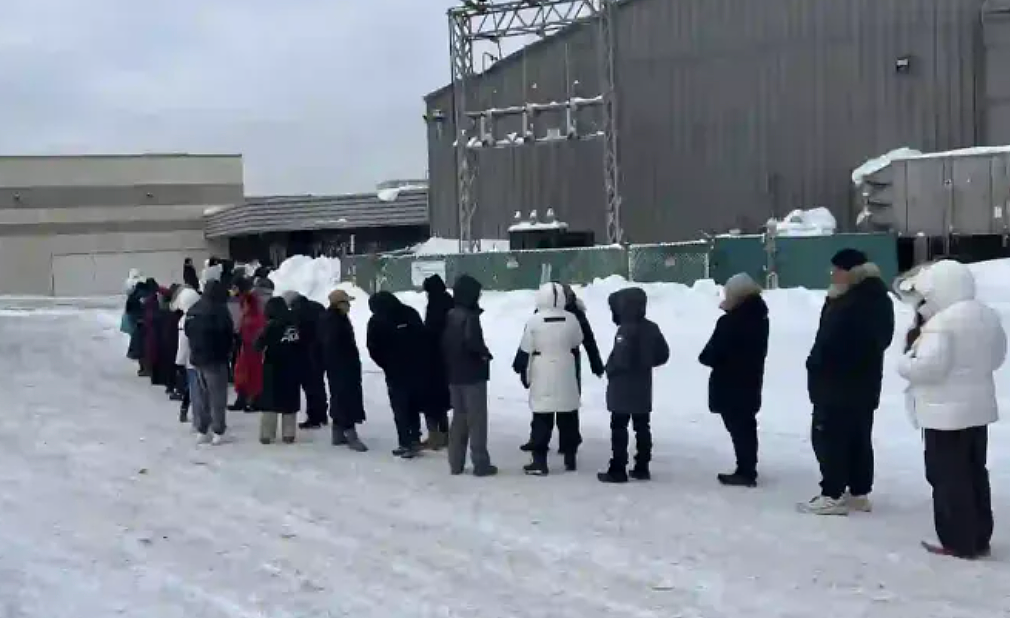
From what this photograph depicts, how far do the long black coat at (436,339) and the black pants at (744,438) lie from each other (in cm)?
306

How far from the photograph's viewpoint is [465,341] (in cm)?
1037

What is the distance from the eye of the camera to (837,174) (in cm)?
3148

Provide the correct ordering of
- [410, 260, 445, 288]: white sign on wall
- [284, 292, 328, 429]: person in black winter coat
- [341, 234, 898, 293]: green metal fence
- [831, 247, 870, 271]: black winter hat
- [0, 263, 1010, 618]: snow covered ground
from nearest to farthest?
[0, 263, 1010, 618]: snow covered ground, [831, 247, 870, 271]: black winter hat, [284, 292, 328, 429]: person in black winter coat, [341, 234, 898, 293]: green metal fence, [410, 260, 445, 288]: white sign on wall

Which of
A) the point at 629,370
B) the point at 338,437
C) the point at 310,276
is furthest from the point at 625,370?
the point at 310,276

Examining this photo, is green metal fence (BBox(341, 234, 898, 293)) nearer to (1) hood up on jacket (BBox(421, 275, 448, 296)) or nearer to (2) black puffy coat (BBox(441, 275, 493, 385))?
(1) hood up on jacket (BBox(421, 275, 448, 296))

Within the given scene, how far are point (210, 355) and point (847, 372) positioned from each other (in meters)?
6.74

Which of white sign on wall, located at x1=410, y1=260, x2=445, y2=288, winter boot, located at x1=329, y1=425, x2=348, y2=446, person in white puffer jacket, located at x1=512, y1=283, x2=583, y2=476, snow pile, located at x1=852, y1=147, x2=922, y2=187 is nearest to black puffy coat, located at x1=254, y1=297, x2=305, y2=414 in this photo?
winter boot, located at x1=329, y1=425, x2=348, y2=446

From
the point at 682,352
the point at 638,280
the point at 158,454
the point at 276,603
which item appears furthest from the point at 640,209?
the point at 276,603

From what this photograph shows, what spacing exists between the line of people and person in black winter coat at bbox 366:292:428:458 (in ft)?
0.04

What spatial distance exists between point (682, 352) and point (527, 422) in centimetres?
398

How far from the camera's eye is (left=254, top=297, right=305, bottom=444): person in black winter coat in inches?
485

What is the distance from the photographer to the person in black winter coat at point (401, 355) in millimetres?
11555

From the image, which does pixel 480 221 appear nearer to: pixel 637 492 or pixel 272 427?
pixel 272 427

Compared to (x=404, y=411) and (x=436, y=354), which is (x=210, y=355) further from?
(x=436, y=354)
